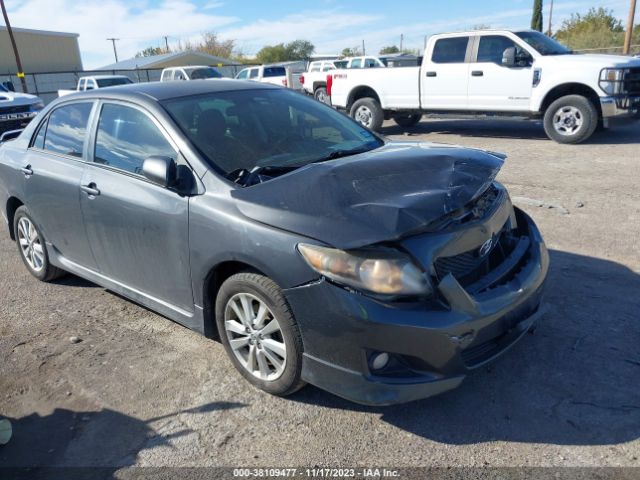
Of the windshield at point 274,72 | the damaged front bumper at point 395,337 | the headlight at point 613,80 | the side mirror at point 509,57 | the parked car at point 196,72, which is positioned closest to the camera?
the damaged front bumper at point 395,337

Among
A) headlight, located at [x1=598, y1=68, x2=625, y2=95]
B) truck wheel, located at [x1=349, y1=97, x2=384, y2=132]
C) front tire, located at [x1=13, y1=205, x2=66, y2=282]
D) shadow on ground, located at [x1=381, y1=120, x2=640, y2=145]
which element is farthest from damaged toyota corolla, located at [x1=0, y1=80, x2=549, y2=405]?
truck wheel, located at [x1=349, y1=97, x2=384, y2=132]

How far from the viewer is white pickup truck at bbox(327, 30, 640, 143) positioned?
9.44 m

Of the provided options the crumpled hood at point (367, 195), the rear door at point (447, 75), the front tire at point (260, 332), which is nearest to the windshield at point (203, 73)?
the rear door at point (447, 75)

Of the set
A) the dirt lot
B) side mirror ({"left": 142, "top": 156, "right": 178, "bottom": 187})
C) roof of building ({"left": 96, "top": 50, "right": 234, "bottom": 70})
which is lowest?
the dirt lot

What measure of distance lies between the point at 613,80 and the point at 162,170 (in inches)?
353

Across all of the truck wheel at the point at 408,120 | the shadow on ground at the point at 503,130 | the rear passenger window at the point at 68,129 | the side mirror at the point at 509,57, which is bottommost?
the shadow on ground at the point at 503,130

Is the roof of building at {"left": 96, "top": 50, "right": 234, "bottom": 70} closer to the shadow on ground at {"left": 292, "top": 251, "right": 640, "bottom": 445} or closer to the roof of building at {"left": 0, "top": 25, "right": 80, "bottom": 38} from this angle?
the roof of building at {"left": 0, "top": 25, "right": 80, "bottom": 38}

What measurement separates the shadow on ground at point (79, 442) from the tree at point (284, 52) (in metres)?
71.9

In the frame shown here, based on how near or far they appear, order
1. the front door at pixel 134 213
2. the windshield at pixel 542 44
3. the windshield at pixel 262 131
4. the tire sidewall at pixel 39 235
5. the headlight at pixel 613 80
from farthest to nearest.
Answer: the windshield at pixel 542 44, the headlight at pixel 613 80, the tire sidewall at pixel 39 235, the windshield at pixel 262 131, the front door at pixel 134 213

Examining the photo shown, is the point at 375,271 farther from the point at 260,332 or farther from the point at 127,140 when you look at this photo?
the point at 127,140

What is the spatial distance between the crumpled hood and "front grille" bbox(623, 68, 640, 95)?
7.64 metres

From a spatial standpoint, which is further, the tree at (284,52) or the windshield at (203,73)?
the tree at (284,52)

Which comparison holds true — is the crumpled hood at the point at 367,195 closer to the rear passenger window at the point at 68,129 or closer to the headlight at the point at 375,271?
the headlight at the point at 375,271

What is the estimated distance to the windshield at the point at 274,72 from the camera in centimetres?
2429
